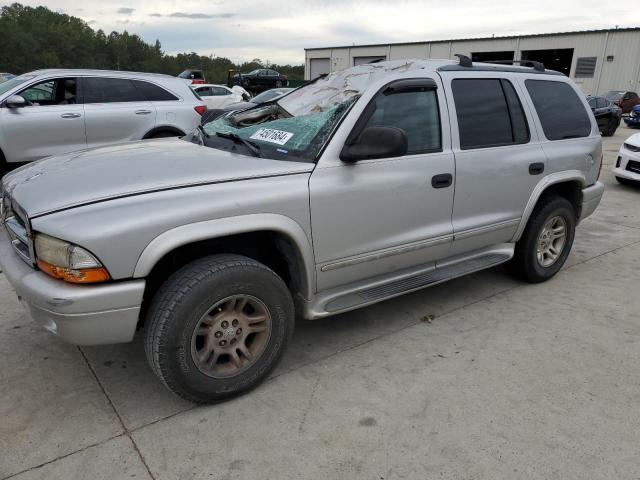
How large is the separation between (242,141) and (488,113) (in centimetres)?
181

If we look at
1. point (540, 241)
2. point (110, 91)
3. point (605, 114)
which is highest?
point (110, 91)

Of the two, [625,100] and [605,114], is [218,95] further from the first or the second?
[625,100]

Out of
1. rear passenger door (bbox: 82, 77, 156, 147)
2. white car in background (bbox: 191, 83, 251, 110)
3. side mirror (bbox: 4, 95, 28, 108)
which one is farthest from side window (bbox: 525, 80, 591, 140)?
white car in background (bbox: 191, 83, 251, 110)

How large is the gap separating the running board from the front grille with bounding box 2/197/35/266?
1.50 m

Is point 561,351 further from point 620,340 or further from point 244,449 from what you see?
point 244,449

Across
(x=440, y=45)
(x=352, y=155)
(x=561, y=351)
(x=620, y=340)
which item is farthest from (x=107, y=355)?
(x=440, y=45)

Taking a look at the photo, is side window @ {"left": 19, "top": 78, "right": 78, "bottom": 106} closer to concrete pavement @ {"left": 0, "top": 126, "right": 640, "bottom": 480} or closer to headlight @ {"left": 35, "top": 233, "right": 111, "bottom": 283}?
concrete pavement @ {"left": 0, "top": 126, "right": 640, "bottom": 480}

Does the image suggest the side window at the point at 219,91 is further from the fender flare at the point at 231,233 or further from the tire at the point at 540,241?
the fender flare at the point at 231,233

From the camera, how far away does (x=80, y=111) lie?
7.11 metres

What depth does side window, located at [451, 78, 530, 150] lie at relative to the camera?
347 cm

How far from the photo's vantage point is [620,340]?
348cm

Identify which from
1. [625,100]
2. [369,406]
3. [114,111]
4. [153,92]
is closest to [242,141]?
[369,406]

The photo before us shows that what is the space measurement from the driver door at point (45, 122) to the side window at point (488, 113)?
570cm

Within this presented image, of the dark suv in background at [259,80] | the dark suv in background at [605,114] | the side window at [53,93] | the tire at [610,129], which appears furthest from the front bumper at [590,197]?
the dark suv in background at [259,80]
